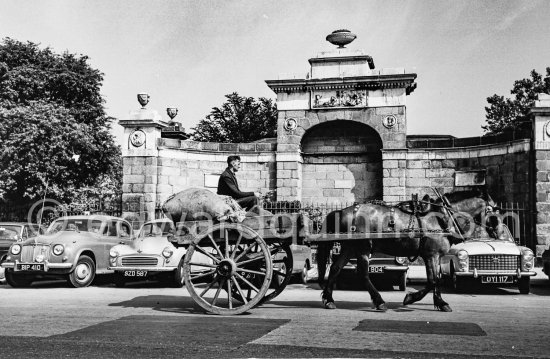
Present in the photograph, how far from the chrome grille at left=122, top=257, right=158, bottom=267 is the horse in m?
5.05

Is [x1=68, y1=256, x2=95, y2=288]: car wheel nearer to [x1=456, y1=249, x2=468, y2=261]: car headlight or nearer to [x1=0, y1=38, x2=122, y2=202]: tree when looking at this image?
[x1=456, y1=249, x2=468, y2=261]: car headlight

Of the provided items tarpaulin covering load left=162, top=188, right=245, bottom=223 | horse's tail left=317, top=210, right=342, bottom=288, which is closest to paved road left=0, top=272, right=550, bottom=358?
horse's tail left=317, top=210, right=342, bottom=288

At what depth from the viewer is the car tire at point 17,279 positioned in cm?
1424

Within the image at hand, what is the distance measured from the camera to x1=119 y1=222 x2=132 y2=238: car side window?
1594 cm

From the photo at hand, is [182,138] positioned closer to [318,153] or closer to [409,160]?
[318,153]

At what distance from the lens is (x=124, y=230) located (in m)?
16.1

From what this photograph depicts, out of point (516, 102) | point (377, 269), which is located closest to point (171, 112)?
point (377, 269)

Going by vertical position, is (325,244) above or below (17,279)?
above

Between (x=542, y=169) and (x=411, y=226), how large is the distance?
10.6m

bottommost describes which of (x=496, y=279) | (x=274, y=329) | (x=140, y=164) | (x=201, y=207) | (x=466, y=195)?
(x=274, y=329)

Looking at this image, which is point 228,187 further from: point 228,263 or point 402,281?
point 402,281

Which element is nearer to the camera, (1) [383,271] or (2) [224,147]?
(1) [383,271]

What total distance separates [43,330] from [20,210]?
96.3 feet

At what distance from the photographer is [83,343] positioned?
6.35 meters
